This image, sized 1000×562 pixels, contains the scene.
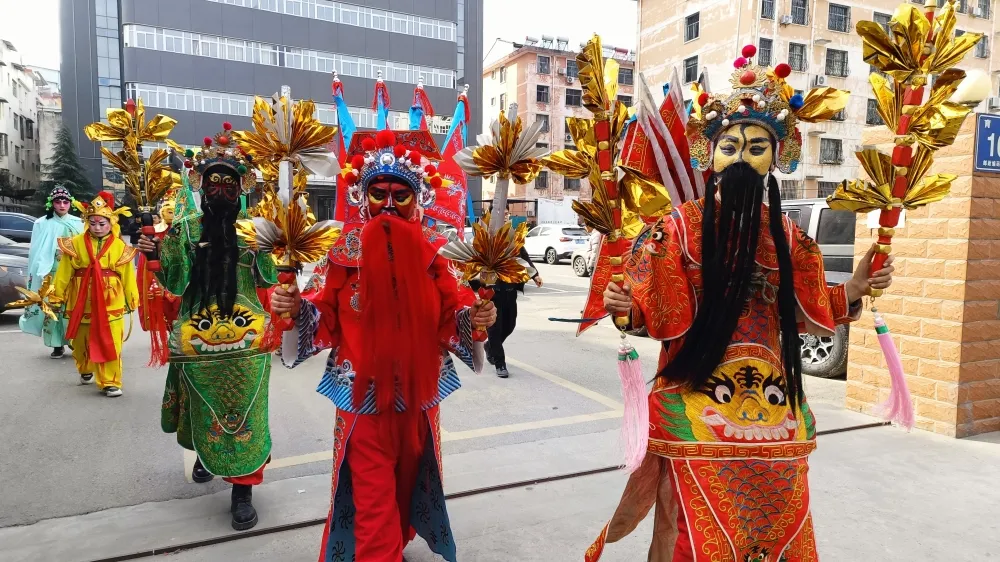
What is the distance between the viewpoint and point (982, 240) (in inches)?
179

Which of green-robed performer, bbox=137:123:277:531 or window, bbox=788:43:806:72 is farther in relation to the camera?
window, bbox=788:43:806:72

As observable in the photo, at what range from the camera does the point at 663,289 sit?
2.21 metres

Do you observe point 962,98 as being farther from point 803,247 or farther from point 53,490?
point 53,490

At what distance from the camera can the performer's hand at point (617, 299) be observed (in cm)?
213

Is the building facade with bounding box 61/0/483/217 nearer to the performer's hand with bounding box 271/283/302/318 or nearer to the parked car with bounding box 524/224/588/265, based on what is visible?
the parked car with bounding box 524/224/588/265

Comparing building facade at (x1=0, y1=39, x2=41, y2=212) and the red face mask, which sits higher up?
building facade at (x1=0, y1=39, x2=41, y2=212)

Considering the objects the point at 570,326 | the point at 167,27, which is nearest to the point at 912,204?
the point at 570,326

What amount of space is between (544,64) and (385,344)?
42.0 m

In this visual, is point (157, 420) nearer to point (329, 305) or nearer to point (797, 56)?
point (329, 305)

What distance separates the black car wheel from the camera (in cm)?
675

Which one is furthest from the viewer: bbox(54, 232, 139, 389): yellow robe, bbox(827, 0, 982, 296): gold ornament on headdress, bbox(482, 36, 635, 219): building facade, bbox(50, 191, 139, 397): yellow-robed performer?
bbox(482, 36, 635, 219): building facade

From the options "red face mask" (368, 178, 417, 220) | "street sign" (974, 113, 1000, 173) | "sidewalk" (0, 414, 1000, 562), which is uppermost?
"street sign" (974, 113, 1000, 173)

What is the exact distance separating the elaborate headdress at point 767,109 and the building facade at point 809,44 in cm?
2665

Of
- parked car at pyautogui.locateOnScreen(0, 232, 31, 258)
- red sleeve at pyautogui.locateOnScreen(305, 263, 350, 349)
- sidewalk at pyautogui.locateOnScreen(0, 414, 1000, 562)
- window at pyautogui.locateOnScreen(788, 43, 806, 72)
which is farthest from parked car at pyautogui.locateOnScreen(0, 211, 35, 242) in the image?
window at pyautogui.locateOnScreen(788, 43, 806, 72)
